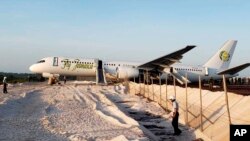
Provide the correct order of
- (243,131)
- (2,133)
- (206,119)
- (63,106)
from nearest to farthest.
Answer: (243,131)
(2,133)
(206,119)
(63,106)

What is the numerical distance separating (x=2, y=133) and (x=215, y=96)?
11389mm

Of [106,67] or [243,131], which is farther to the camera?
[106,67]

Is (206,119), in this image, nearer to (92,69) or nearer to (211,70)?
(92,69)

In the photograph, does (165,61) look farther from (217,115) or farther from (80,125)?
(80,125)

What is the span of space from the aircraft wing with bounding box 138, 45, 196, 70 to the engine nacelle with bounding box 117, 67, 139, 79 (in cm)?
216

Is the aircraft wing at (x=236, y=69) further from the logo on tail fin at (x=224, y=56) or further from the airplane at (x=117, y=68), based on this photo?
the logo on tail fin at (x=224, y=56)

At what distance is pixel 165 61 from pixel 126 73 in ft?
18.6

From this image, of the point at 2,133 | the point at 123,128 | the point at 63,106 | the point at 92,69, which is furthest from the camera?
the point at 92,69

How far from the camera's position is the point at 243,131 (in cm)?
899

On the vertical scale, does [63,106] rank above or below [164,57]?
below

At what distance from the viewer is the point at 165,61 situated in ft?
175

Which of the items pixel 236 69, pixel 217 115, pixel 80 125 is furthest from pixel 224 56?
pixel 80 125

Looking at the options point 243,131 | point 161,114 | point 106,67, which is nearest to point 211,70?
point 106,67

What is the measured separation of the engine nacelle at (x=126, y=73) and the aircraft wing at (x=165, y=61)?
2164mm
